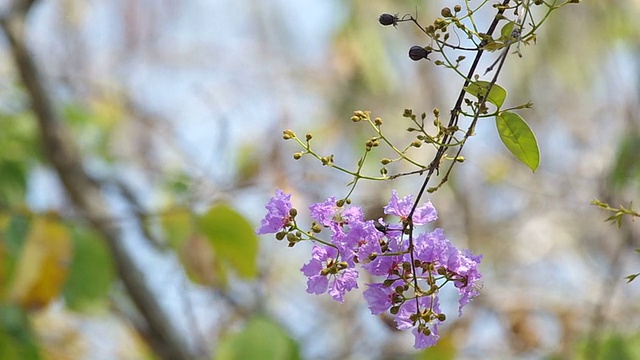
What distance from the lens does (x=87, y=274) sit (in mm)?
2328

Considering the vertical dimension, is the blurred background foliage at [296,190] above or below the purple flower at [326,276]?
above

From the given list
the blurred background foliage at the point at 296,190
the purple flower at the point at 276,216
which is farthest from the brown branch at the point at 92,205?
the purple flower at the point at 276,216

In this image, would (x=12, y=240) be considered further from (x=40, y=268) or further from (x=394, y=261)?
(x=394, y=261)

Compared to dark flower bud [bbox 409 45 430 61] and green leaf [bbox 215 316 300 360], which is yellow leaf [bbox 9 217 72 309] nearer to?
green leaf [bbox 215 316 300 360]

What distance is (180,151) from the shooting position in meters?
3.76

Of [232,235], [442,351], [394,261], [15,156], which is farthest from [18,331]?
[394,261]

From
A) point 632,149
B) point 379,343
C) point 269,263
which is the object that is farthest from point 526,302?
point 632,149

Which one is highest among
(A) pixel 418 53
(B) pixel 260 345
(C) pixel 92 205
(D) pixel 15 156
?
(D) pixel 15 156

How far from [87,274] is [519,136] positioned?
1.60 m

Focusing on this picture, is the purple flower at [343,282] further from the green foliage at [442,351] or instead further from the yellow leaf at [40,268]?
the green foliage at [442,351]

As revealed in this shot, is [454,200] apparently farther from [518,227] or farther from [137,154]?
[137,154]

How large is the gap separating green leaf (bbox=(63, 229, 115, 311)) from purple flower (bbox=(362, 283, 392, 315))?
1.51 m

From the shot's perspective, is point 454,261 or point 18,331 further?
point 18,331

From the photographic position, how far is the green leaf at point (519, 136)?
939 millimetres
